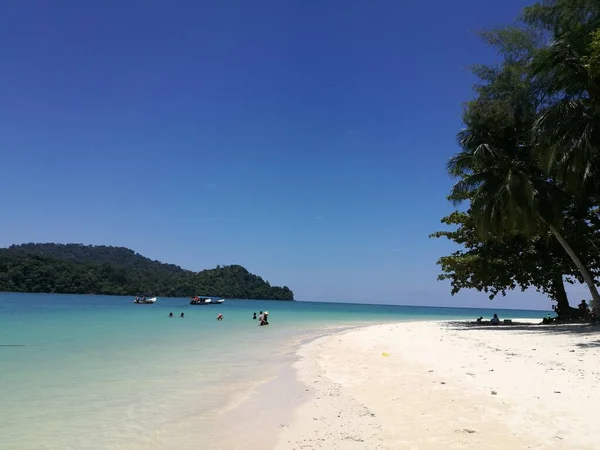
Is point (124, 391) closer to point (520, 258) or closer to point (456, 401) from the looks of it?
point (456, 401)

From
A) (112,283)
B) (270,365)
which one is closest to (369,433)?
(270,365)

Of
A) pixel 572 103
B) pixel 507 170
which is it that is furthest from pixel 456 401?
pixel 507 170

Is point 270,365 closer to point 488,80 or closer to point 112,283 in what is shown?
point 488,80

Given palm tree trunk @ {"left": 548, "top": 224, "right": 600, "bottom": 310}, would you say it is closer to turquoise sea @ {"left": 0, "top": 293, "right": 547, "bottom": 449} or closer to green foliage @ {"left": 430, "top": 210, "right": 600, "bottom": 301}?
green foliage @ {"left": 430, "top": 210, "right": 600, "bottom": 301}

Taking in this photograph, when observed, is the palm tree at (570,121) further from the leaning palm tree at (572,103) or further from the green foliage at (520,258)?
the green foliage at (520,258)

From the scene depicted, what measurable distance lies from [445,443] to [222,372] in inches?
297

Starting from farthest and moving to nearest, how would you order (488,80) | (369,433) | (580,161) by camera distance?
1. (488,80)
2. (580,161)
3. (369,433)

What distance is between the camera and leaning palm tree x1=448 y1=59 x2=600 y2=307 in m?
19.2

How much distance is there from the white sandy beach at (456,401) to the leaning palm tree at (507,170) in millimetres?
8599

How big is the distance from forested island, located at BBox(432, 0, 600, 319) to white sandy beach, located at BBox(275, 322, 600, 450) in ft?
25.4

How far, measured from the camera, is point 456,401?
21.9 feet

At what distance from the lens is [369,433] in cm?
549

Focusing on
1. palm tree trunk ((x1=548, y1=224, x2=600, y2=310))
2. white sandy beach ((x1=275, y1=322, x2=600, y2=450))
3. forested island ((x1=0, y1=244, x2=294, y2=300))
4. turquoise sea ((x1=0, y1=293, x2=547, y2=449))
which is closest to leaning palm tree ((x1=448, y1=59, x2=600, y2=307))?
palm tree trunk ((x1=548, y1=224, x2=600, y2=310))

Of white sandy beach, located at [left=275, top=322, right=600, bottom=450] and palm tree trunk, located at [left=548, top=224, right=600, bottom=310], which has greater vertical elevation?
palm tree trunk, located at [left=548, top=224, right=600, bottom=310]
